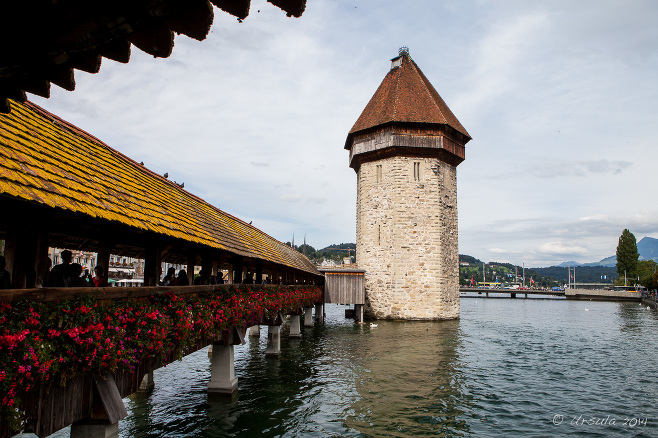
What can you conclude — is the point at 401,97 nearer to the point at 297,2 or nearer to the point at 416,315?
the point at 416,315

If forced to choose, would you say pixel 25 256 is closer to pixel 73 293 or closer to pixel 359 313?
pixel 73 293

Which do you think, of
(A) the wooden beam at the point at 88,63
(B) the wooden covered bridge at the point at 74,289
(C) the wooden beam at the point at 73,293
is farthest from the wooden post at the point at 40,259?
(A) the wooden beam at the point at 88,63

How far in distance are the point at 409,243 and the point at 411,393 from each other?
53.3ft

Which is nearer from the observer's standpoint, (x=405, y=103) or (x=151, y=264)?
(x=151, y=264)

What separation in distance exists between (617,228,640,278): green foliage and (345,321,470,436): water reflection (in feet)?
255

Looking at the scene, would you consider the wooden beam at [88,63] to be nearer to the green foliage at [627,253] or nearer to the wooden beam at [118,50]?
the wooden beam at [118,50]

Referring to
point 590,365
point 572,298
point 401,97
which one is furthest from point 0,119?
point 572,298

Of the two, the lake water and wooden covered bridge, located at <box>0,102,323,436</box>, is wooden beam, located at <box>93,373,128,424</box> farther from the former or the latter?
the lake water

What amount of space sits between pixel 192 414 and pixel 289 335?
40.5 ft

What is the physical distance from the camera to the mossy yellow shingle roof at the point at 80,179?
4.11 m

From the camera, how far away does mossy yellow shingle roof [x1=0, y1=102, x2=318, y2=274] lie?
4.11 meters

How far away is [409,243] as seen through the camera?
26.5 metres

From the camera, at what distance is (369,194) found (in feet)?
92.6

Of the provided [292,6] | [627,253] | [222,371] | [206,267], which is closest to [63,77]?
[292,6]
